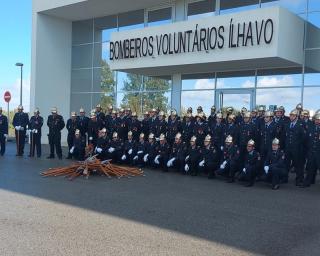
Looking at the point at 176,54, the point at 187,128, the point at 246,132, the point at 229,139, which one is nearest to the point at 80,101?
the point at 176,54

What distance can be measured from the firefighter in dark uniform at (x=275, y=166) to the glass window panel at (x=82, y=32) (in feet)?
51.8

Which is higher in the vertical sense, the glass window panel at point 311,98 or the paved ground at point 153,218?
the glass window panel at point 311,98

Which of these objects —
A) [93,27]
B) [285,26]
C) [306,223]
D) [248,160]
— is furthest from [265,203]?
[93,27]

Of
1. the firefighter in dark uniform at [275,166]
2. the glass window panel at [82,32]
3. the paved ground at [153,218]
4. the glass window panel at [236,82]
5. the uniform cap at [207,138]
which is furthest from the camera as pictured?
the glass window panel at [82,32]

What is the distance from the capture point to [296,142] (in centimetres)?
1076

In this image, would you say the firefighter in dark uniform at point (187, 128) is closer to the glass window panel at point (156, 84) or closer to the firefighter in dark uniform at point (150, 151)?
the firefighter in dark uniform at point (150, 151)

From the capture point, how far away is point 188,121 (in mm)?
13258

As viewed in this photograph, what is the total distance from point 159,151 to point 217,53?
4.93 meters

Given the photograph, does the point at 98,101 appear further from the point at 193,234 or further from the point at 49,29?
the point at 193,234

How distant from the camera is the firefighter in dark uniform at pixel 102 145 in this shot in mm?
13938

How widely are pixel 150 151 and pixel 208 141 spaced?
2164 millimetres

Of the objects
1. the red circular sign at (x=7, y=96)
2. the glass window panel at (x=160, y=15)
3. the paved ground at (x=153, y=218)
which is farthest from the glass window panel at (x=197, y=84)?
the red circular sign at (x=7, y=96)

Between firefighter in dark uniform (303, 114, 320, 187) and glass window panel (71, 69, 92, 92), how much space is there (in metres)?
15.6

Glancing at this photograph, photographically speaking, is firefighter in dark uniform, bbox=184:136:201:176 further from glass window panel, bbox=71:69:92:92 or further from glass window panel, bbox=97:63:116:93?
glass window panel, bbox=71:69:92:92
